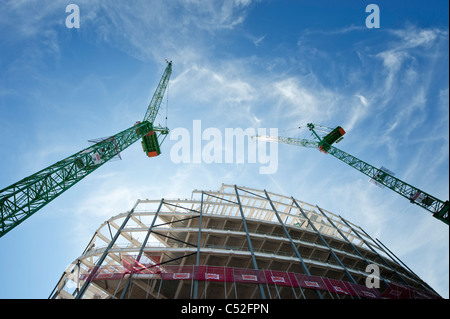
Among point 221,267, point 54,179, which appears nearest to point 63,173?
point 54,179

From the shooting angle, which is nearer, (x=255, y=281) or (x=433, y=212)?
(x=255, y=281)

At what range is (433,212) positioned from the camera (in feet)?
96.2

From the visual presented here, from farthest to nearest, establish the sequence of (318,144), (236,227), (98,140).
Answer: (318,144) → (98,140) → (236,227)

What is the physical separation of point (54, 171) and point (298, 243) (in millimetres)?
21208

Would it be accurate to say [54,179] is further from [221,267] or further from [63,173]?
[221,267]

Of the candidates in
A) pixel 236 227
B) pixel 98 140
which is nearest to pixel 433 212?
pixel 236 227

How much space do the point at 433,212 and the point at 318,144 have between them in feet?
A: 68.0

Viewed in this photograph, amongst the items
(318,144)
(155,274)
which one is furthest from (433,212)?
(155,274)

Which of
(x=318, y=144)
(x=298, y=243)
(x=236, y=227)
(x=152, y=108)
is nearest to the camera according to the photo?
(x=298, y=243)
